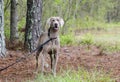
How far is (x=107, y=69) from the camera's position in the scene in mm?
8438

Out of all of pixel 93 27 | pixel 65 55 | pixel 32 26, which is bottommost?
pixel 93 27

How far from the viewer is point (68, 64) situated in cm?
901

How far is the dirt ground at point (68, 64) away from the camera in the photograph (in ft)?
25.1

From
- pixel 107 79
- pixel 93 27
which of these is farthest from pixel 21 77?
pixel 93 27

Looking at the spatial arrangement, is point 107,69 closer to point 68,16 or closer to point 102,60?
point 102,60

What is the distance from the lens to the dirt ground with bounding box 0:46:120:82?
7637mm

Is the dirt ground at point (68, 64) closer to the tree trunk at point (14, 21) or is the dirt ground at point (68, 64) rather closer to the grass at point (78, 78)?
the grass at point (78, 78)

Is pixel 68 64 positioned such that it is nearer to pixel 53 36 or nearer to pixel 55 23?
pixel 53 36

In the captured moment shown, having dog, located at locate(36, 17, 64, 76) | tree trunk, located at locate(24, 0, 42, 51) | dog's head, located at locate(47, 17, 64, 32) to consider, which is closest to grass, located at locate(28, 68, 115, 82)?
dog, located at locate(36, 17, 64, 76)

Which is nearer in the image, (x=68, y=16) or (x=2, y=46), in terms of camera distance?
(x=2, y=46)

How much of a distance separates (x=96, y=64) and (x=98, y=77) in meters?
2.04

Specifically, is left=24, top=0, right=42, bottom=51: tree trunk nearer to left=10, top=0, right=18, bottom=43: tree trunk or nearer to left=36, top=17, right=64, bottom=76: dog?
left=10, top=0, right=18, bottom=43: tree trunk

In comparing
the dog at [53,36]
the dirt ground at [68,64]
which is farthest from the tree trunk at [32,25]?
the dog at [53,36]

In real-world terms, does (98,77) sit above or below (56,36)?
below
